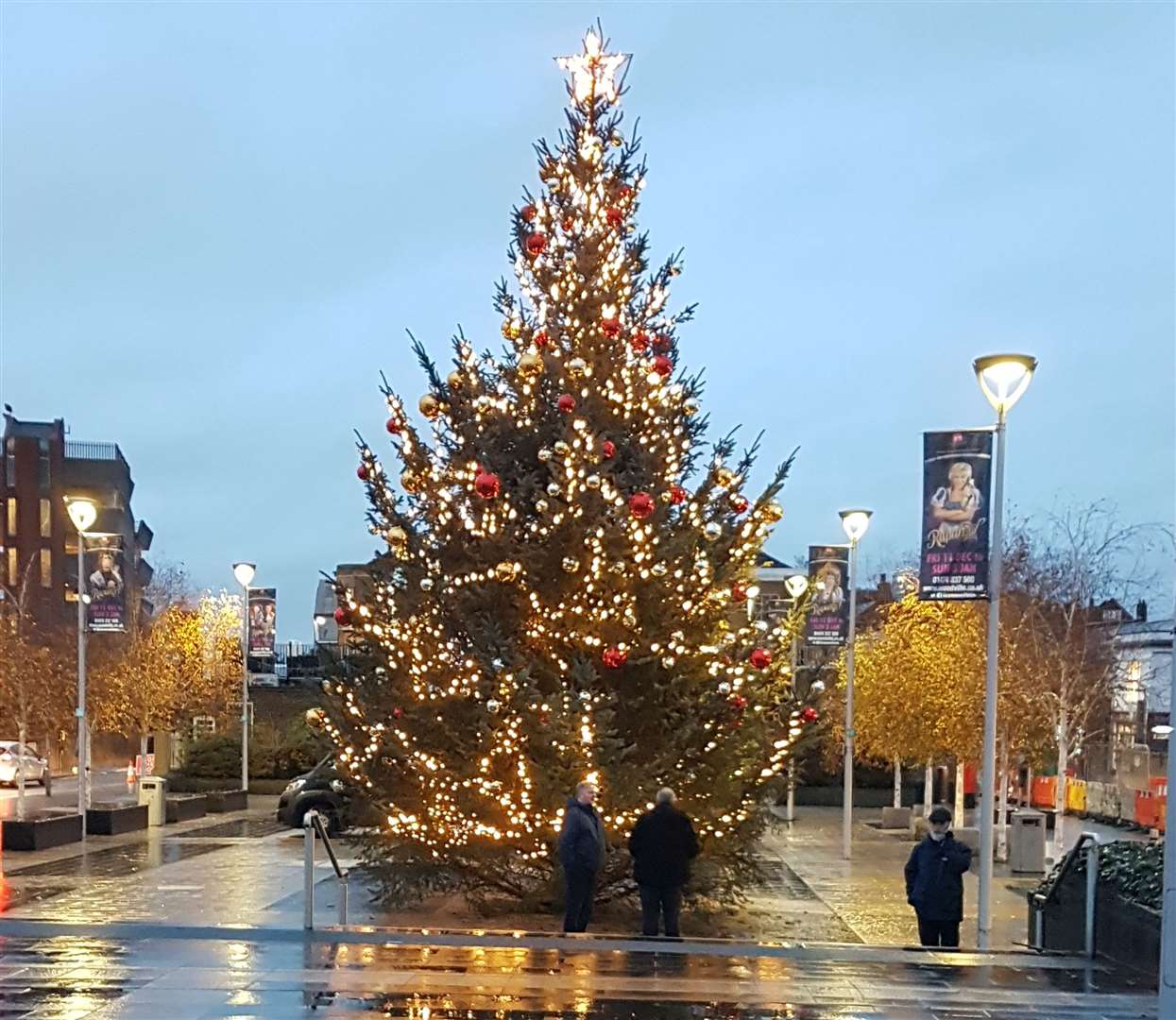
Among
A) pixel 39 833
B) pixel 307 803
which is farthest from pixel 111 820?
pixel 307 803

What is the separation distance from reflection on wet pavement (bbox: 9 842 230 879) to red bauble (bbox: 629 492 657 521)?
30.5 ft

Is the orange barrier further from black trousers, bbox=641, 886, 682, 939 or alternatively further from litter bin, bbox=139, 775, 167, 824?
black trousers, bbox=641, 886, 682, 939

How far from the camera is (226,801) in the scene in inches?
1189

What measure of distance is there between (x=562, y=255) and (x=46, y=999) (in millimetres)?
9349

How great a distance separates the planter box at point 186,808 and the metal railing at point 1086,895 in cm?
1859

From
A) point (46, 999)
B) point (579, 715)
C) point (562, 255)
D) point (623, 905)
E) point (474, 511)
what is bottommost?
point (623, 905)

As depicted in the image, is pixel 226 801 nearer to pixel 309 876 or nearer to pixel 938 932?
pixel 309 876

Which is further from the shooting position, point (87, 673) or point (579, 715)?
point (87, 673)

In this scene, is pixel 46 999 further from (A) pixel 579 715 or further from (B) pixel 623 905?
(B) pixel 623 905

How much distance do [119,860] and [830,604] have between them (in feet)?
43.9

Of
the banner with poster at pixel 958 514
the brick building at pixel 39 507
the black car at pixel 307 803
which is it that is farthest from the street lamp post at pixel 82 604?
the brick building at pixel 39 507

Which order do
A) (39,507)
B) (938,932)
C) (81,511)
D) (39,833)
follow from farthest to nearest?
(39,507)
(81,511)
(39,833)
(938,932)

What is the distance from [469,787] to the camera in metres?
12.7

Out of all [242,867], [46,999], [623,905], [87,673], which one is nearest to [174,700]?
[87,673]
